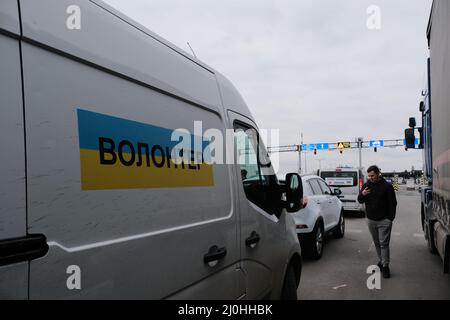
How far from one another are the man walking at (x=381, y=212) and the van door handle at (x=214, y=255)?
4.36 m

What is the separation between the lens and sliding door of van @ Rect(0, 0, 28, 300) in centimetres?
129

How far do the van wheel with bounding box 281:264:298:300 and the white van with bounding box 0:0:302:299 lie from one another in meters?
1.06

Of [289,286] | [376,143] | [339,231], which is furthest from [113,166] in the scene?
[376,143]

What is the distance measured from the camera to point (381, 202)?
612cm

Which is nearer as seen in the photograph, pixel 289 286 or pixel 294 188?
pixel 294 188

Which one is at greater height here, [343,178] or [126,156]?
[126,156]

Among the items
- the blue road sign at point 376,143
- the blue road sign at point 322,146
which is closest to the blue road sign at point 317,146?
the blue road sign at point 322,146

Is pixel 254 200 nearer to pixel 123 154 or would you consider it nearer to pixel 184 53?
pixel 184 53

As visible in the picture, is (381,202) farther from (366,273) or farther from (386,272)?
(366,273)

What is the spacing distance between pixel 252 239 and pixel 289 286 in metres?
1.16

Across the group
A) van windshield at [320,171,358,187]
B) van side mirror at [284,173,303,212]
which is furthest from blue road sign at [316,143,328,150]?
van side mirror at [284,173,303,212]

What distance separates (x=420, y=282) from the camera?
5797mm

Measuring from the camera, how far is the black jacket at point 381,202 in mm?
6090

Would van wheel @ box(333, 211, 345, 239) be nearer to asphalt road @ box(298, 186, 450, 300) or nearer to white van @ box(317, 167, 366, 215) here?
asphalt road @ box(298, 186, 450, 300)
